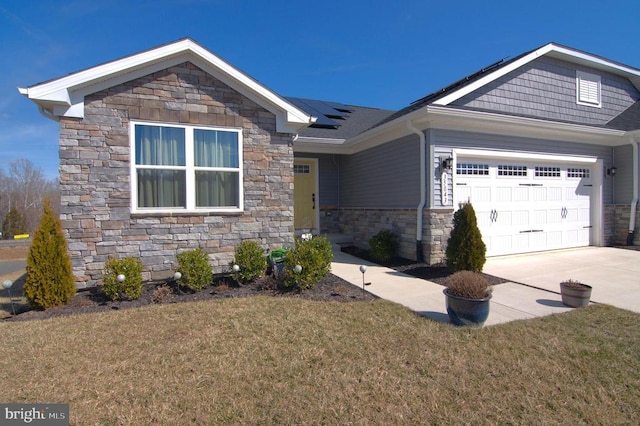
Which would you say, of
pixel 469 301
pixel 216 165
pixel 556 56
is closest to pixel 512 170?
pixel 556 56

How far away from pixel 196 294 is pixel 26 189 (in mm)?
32972

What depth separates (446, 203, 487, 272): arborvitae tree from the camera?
6.21 metres

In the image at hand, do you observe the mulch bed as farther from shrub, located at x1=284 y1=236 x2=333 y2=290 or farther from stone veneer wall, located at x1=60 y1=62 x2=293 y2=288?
stone veneer wall, located at x1=60 y1=62 x2=293 y2=288

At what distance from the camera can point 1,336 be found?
388cm

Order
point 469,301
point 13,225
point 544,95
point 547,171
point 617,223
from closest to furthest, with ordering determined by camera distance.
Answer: point 469,301
point 547,171
point 544,95
point 617,223
point 13,225

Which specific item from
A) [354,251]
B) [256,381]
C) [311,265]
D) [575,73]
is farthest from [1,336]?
[575,73]

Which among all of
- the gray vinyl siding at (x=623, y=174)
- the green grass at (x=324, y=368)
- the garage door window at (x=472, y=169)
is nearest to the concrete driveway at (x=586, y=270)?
the green grass at (x=324, y=368)

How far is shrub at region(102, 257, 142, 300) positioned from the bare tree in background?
25429 millimetres

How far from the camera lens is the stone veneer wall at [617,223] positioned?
978cm

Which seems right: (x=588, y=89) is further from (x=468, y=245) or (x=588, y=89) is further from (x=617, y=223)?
(x=468, y=245)

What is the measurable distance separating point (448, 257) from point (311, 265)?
2.86 m

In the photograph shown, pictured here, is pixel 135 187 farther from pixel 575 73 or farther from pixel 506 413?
pixel 575 73

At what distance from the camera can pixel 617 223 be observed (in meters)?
9.97

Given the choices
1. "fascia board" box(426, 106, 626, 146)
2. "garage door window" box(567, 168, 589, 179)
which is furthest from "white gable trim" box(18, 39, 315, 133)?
"garage door window" box(567, 168, 589, 179)
